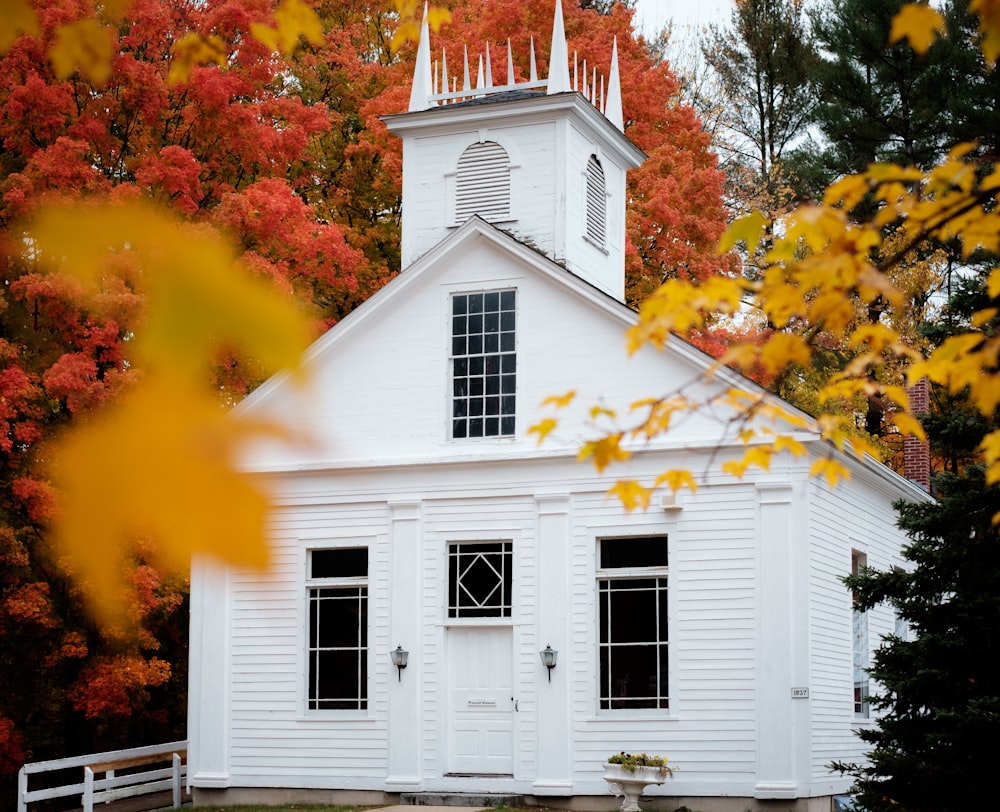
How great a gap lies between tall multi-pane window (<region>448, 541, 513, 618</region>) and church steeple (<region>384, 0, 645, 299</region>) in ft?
12.7

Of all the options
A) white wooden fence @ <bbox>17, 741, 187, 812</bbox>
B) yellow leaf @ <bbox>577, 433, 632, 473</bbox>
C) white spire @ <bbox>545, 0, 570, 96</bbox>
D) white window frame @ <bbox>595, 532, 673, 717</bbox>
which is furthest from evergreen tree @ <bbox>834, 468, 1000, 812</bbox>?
white wooden fence @ <bbox>17, 741, 187, 812</bbox>

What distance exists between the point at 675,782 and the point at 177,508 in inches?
582

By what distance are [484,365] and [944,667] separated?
714cm

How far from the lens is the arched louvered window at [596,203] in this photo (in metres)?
19.2

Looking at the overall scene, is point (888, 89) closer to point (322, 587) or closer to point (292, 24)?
point (322, 587)

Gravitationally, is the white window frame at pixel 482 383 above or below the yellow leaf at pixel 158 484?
above

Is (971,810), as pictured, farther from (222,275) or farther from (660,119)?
(660,119)

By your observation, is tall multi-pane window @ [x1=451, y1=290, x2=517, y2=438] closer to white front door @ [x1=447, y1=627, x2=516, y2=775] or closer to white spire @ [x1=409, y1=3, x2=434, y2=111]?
white front door @ [x1=447, y1=627, x2=516, y2=775]

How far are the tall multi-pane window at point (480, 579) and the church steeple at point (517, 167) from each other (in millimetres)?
3879

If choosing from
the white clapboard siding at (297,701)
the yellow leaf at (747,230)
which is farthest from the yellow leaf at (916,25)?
the white clapboard siding at (297,701)

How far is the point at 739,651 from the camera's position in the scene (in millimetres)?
15469

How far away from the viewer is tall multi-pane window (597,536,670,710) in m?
15.9

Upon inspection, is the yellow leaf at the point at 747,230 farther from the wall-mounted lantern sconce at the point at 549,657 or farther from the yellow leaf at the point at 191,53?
the wall-mounted lantern sconce at the point at 549,657

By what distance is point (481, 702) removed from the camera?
54.1 ft
